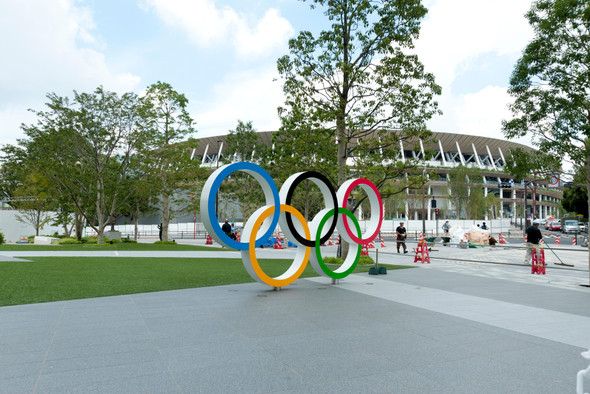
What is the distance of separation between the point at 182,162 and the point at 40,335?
84.5 feet

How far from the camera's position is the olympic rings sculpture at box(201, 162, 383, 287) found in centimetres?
878

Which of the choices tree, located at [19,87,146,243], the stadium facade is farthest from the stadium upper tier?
tree, located at [19,87,146,243]

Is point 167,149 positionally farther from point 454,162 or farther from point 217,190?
point 454,162

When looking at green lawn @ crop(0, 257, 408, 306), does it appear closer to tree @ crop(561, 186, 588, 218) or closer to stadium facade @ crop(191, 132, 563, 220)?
tree @ crop(561, 186, 588, 218)

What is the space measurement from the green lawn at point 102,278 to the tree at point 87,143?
42.1 ft

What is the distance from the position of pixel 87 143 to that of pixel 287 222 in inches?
845

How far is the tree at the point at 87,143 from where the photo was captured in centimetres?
2625

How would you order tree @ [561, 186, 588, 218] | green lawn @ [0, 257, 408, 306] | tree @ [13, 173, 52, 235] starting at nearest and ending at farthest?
green lawn @ [0, 257, 408, 306]
tree @ [13, 173, 52, 235]
tree @ [561, 186, 588, 218]

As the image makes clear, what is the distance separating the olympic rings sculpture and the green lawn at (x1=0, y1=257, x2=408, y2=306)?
77.8 inches

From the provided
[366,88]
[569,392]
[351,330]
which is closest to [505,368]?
[569,392]

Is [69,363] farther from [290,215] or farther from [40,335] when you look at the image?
[290,215]

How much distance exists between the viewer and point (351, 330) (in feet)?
20.6

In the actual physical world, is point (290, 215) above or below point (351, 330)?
above

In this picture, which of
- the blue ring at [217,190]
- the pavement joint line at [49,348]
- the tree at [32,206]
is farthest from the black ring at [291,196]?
the tree at [32,206]
